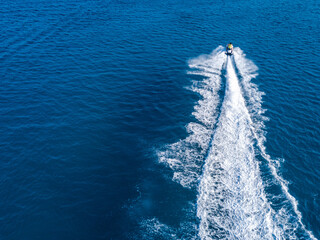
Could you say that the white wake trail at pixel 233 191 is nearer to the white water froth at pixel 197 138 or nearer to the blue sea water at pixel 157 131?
the blue sea water at pixel 157 131

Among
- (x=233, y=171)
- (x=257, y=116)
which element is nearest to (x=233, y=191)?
(x=233, y=171)

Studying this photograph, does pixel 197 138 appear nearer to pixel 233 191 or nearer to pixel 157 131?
pixel 157 131

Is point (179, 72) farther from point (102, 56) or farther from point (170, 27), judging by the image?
point (170, 27)

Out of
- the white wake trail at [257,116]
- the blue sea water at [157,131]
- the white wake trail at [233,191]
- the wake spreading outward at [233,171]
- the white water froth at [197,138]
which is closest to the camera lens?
the white wake trail at [233,191]

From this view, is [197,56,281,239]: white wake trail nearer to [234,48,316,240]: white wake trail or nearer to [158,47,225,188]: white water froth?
[158,47,225,188]: white water froth

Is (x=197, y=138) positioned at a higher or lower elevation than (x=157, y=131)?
higher

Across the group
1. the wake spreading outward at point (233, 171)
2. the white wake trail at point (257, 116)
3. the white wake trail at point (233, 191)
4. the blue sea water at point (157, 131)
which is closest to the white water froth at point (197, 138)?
the wake spreading outward at point (233, 171)
